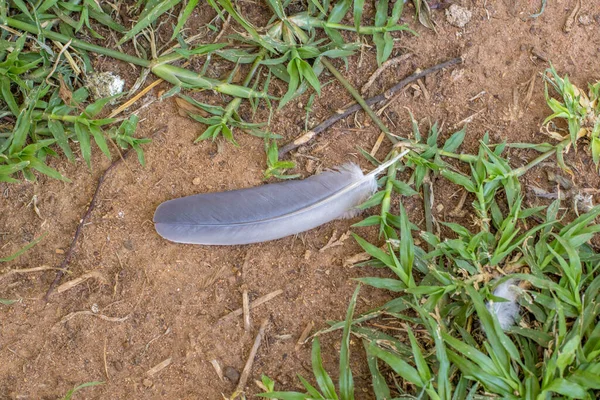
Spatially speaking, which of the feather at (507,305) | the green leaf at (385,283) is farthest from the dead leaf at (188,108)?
the feather at (507,305)

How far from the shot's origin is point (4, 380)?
6.97 feet

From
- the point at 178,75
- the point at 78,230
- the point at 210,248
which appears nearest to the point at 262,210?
the point at 210,248

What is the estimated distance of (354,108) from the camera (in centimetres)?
223

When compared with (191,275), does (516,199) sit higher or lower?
higher

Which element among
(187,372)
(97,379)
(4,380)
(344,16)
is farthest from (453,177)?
(4,380)

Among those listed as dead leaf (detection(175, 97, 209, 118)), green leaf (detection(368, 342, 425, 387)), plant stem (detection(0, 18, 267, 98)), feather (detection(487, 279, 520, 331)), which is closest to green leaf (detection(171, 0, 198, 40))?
plant stem (detection(0, 18, 267, 98))

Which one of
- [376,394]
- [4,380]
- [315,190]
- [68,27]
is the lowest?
[4,380]

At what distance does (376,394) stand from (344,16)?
141 centimetres

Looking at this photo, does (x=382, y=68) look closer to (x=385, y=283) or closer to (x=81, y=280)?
(x=385, y=283)

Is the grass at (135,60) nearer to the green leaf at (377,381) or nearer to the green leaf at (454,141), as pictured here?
A: the green leaf at (454,141)

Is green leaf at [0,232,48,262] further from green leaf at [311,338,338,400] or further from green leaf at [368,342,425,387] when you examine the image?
green leaf at [368,342,425,387]

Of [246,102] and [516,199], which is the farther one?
[246,102]

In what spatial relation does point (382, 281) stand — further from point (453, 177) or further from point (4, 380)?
point (4, 380)

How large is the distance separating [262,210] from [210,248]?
263mm
